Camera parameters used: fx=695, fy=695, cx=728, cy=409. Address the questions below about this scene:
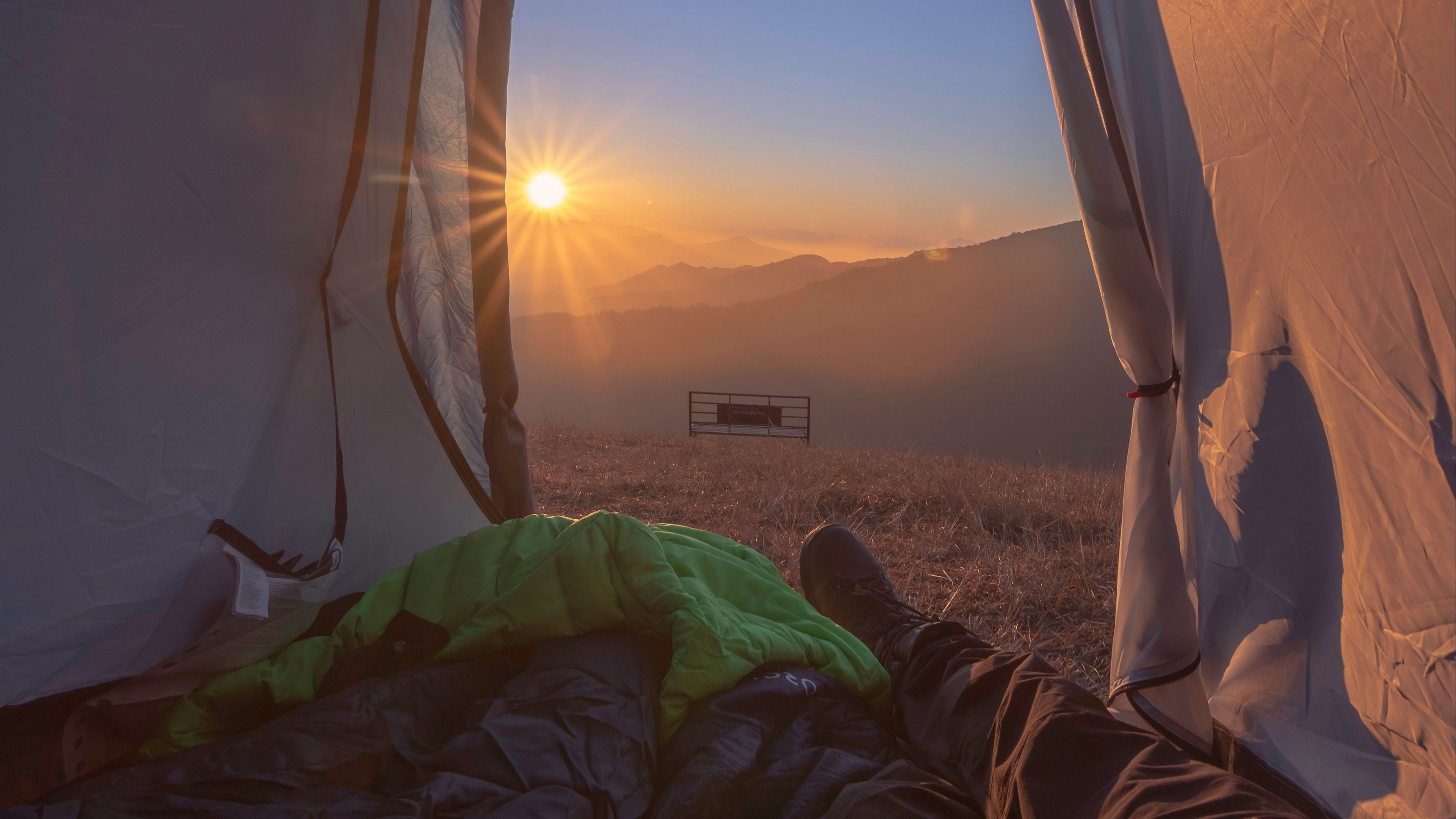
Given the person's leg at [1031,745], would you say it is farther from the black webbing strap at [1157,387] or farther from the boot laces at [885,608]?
the black webbing strap at [1157,387]

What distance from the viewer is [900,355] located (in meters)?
31.6

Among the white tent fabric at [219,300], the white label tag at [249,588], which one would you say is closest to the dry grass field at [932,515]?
the white tent fabric at [219,300]

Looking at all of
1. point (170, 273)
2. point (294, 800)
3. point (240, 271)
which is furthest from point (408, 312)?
point (294, 800)

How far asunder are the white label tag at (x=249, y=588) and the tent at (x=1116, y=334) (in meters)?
0.02

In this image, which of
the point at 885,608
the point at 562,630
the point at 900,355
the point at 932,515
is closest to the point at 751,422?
the point at 932,515

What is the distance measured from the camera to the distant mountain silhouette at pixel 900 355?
23062mm

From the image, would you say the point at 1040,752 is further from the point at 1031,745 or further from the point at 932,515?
the point at 932,515

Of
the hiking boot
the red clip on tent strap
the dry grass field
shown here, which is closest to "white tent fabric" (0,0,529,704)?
the hiking boot

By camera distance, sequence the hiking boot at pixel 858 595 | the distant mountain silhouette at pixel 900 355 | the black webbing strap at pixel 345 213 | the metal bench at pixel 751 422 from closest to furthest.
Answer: the hiking boot at pixel 858 595
the black webbing strap at pixel 345 213
the metal bench at pixel 751 422
the distant mountain silhouette at pixel 900 355

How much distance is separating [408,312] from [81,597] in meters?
1.02

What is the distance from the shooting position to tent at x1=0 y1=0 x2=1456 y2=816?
83cm

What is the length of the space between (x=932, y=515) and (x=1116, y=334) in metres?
1.99

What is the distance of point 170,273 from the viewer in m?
1.34

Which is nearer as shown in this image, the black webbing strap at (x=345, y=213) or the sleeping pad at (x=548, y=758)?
the sleeping pad at (x=548, y=758)
